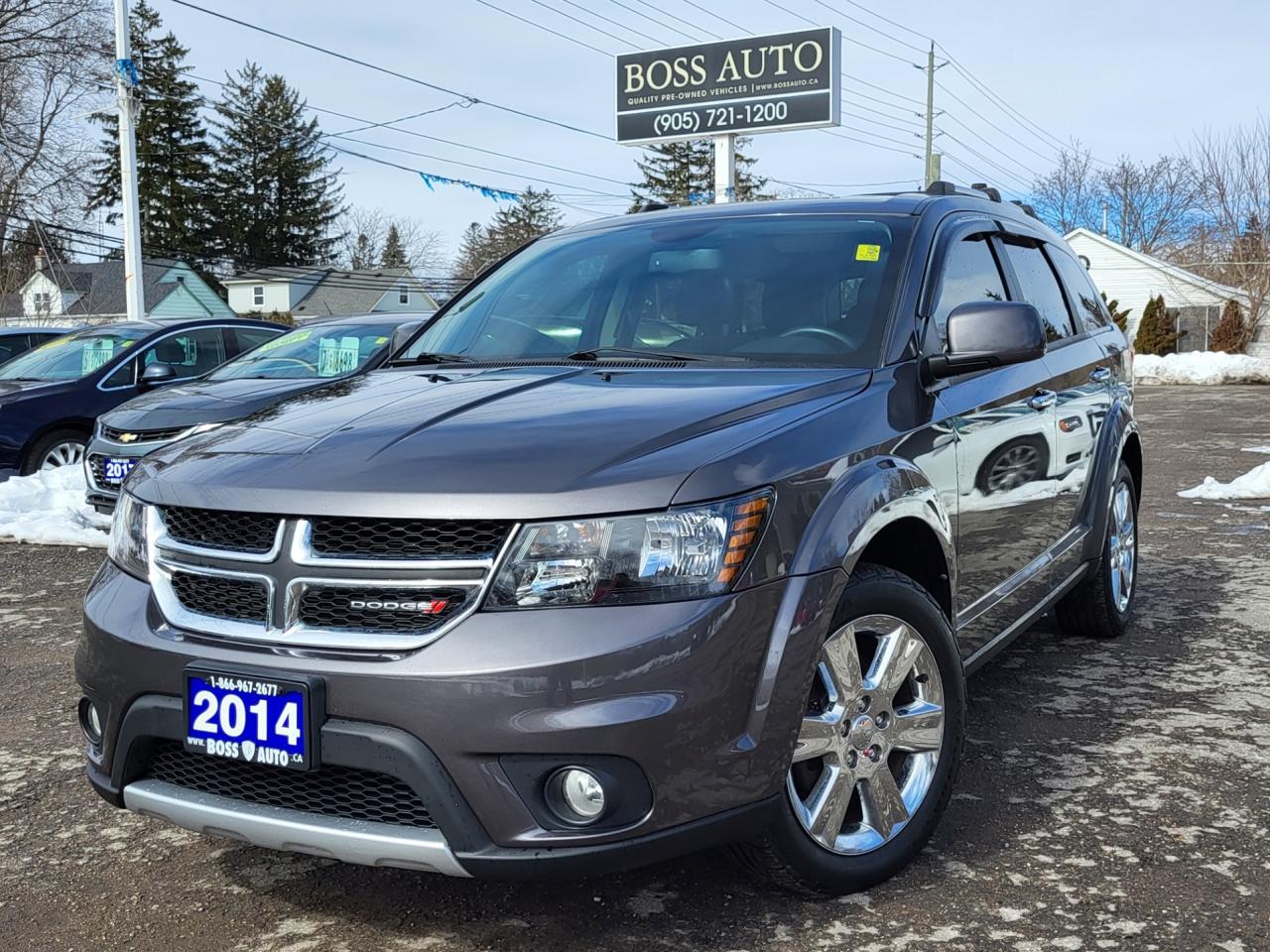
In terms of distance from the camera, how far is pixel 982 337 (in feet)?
10.9

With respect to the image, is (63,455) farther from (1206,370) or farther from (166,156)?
(166,156)

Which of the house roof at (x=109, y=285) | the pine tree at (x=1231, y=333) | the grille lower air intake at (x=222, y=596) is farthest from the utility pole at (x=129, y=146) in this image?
the house roof at (x=109, y=285)

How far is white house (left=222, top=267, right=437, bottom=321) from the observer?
6881 centimetres

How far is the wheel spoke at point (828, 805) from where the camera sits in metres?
2.77

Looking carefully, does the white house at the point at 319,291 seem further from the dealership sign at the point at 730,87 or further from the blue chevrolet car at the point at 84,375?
the blue chevrolet car at the point at 84,375

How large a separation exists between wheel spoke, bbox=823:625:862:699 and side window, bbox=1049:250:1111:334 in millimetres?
2826

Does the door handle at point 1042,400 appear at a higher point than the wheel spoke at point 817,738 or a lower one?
higher

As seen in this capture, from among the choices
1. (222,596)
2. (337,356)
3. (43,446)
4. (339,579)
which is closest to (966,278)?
(339,579)

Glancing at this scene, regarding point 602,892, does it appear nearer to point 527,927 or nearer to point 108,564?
Result: point 527,927

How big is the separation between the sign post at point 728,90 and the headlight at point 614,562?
2957 centimetres

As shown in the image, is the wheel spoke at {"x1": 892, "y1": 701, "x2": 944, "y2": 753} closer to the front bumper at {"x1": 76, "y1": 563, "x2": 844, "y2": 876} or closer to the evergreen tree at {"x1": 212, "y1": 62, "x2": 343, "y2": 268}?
the front bumper at {"x1": 76, "y1": 563, "x2": 844, "y2": 876}

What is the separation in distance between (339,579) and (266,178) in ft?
229

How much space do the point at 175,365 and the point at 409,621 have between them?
900cm

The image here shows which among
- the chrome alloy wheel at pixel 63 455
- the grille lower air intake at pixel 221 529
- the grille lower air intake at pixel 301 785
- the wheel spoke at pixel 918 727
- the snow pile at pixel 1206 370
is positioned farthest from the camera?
the snow pile at pixel 1206 370
